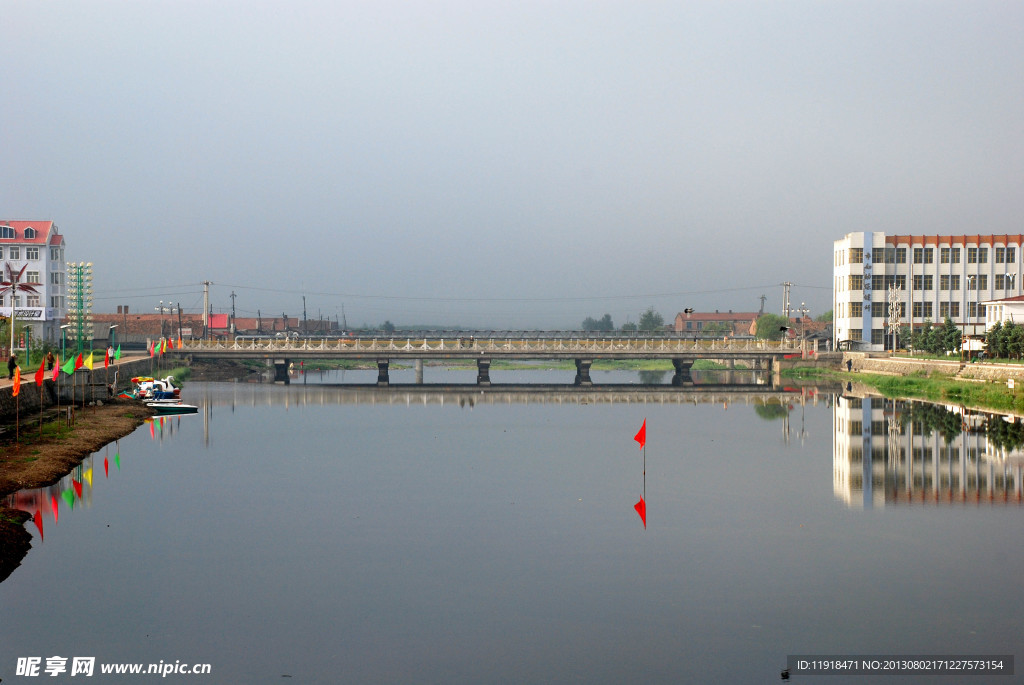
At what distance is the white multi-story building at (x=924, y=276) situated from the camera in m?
106

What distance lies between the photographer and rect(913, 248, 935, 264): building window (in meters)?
107

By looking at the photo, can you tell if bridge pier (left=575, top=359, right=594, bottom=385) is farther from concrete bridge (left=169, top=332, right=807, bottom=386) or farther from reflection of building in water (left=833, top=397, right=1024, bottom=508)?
reflection of building in water (left=833, top=397, right=1024, bottom=508)

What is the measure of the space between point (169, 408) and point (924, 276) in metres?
78.7

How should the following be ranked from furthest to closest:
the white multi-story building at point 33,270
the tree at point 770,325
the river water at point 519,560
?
the tree at point 770,325 < the white multi-story building at point 33,270 < the river water at point 519,560

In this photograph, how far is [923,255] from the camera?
106688 mm

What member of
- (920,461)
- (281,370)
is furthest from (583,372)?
(920,461)

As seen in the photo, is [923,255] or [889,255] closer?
[923,255]

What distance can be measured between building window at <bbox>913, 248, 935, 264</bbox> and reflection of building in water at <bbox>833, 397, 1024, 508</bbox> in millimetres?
51074

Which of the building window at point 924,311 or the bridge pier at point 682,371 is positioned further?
the building window at point 924,311

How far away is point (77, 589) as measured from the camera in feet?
71.5

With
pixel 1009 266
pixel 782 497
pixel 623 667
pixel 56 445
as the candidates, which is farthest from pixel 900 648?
pixel 1009 266

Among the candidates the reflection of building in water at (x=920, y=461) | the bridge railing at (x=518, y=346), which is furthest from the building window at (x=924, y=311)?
the reflection of building in water at (x=920, y=461)

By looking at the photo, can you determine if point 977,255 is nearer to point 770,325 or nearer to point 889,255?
point 889,255

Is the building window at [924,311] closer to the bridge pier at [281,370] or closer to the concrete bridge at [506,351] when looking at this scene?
the concrete bridge at [506,351]
